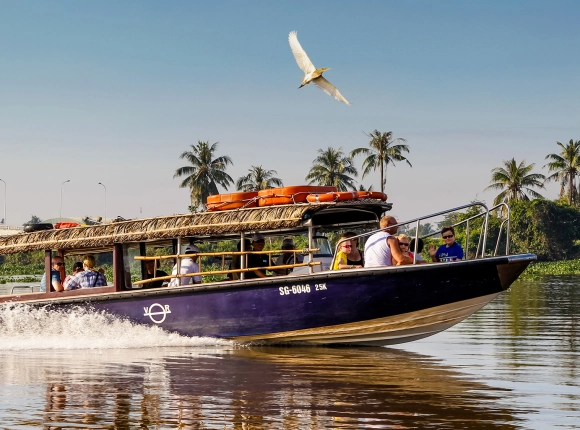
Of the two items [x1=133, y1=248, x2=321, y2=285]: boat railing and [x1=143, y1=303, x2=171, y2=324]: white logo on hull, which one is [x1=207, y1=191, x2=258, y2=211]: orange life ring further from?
[x1=143, y1=303, x2=171, y2=324]: white logo on hull

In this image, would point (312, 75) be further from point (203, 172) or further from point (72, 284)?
point (203, 172)


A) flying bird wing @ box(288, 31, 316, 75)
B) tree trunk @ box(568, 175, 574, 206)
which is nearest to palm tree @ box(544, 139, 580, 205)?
tree trunk @ box(568, 175, 574, 206)

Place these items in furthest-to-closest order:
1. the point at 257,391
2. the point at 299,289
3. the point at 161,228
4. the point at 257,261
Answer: the point at 161,228 → the point at 257,261 → the point at 299,289 → the point at 257,391

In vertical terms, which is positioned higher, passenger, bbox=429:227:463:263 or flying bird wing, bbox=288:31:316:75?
flying bird wing, bbox=288:31:316:75

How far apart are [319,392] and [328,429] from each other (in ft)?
5.82

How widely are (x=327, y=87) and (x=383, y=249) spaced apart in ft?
14.1

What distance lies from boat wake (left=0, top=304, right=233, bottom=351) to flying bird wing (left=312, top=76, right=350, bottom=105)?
462cm

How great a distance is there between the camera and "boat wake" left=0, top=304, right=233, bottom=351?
45.3ft

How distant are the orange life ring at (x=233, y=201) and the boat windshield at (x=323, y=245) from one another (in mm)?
1158

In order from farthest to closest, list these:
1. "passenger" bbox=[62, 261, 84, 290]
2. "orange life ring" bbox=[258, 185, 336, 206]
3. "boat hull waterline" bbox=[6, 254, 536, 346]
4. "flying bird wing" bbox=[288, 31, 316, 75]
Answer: "flying bird wing" bbox=[288, 31, 316, 75], "passenger" bbox=[62, 261, 84, 290], "orange life ring" bbox=[258, 185, 336, 206], "boat hull waterline" bbox=[6, 254, 536, 346]

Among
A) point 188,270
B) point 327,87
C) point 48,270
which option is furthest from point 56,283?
point 327,87

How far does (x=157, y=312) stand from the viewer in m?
13.8

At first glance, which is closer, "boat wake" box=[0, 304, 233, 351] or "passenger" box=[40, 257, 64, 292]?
"boat wake" box=[0, 304, 233, 351]

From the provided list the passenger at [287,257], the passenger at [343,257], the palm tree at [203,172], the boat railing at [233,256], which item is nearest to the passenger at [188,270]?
the boat railing at [233,256]
